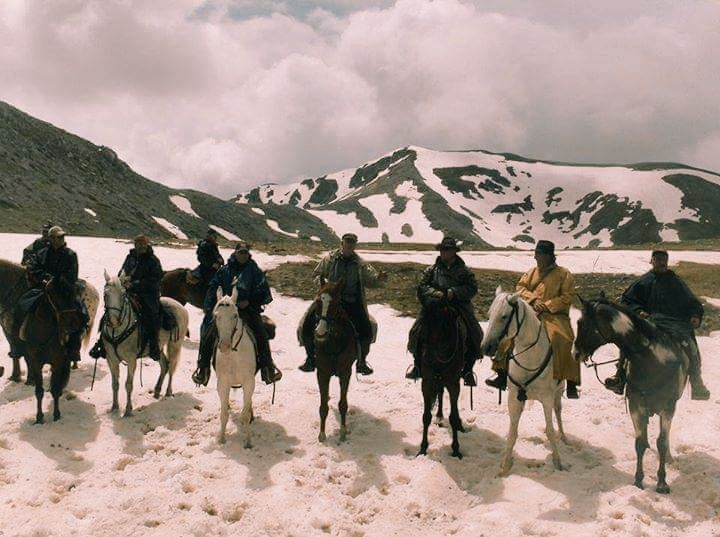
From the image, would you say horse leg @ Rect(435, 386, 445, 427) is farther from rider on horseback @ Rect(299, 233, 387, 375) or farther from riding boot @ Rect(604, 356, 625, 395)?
riding boot @ Rect(604, 356, 625, 395)

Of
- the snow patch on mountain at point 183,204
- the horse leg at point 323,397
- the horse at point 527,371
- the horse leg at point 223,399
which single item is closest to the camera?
the horse at point 527,371

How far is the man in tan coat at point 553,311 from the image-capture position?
31.4 ft

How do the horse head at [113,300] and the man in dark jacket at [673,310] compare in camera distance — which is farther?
the horse head at [113,300]

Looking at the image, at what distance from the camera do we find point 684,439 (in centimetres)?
1051

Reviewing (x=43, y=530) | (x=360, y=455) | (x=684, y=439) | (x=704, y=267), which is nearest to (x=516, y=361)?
(x=360, y=455)

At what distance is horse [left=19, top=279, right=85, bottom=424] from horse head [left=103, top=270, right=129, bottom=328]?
0.79 metres

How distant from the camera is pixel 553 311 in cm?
984

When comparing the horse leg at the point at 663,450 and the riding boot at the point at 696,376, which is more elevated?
the riding boot at the point at 696,376

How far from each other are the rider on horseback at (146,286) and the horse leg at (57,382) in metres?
1.66

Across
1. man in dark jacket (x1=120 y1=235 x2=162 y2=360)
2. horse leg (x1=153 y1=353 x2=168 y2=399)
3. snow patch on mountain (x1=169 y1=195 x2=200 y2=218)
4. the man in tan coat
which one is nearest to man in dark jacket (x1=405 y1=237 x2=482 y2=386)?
the man in tan coat

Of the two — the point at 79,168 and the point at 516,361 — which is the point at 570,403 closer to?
the point at 516,361

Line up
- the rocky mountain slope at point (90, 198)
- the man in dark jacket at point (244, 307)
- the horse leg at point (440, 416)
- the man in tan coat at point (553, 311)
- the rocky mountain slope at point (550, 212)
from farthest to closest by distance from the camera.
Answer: the rocky mountain slope at point (550, 212), the rocky mountain slope at point (90, 198), the horse leg at point (440, 416), the man in dark jacket at point (244, 307), the man in tan coat at point (553, 311)

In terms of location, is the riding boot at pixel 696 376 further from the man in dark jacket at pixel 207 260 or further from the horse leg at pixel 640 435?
the man in dark jacket at pixel 207 260


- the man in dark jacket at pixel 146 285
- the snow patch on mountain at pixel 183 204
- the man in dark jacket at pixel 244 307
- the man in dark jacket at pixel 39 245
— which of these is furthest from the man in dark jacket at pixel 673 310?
the snow patch on mountain at pixel 183 204
